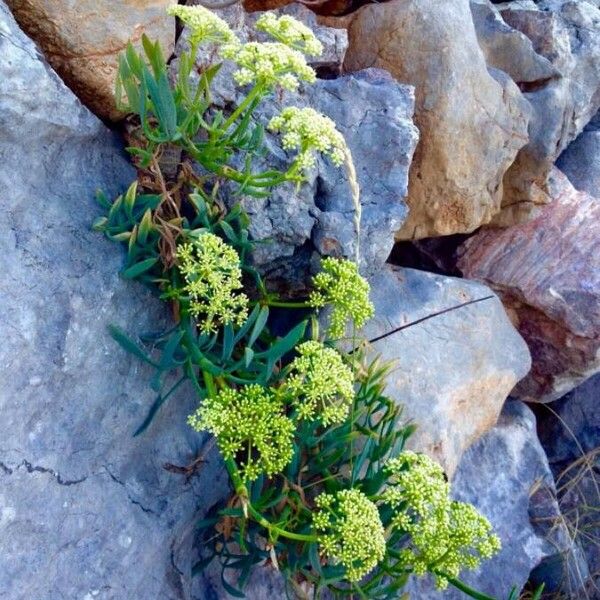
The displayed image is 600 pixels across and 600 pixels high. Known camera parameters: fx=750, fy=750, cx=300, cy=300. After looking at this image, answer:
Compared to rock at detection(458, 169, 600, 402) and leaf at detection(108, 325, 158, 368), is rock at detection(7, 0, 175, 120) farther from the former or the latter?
rock at detection(458, 169, 600, 402)

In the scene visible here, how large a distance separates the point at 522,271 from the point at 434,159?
2.37ft

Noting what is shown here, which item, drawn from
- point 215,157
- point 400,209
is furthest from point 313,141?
point 400,209

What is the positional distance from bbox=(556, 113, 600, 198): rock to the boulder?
1.56m

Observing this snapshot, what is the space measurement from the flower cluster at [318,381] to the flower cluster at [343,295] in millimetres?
146

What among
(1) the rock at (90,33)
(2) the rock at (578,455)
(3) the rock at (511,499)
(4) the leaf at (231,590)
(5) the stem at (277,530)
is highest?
(1) the rock at (90,33)

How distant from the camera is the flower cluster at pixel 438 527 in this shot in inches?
71.7

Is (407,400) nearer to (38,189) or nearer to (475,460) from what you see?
(475,460)

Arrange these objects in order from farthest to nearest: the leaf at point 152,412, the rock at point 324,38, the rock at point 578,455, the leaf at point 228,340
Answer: the rock at point 578,455
the rock at point 324,38
the leaf at point 152,412
the leaf at point 228,340

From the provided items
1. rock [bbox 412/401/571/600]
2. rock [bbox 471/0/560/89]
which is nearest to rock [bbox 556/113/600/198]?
rock [bbox 471/0/560/89]

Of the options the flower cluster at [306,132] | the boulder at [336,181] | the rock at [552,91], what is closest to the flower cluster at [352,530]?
the boulder at [336,181]

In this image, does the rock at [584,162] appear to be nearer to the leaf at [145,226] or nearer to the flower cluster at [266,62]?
the flower cluster at [266,62]

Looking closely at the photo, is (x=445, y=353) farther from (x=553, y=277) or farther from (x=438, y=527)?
(x=438, y=527)

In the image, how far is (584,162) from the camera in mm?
3695

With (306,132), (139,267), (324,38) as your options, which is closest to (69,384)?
(139,267)
